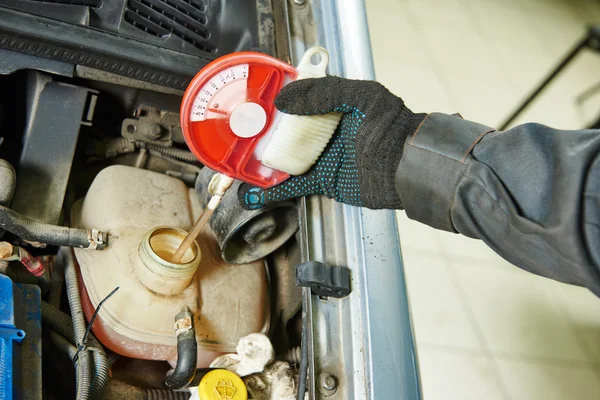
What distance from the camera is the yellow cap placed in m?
0.82

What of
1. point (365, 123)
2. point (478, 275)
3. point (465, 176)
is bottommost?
point (465, 176)

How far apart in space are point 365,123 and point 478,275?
5.24 feet

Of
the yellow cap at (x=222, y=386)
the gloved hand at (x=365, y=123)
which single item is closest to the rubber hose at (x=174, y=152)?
the gloved hand at (x=365, y=123)

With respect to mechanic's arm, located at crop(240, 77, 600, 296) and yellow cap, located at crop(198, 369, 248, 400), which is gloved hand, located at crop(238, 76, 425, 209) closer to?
mechanic's arm, located at crop(240, 77, 600, 296)

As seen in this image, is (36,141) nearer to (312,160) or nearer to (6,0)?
(6,0)

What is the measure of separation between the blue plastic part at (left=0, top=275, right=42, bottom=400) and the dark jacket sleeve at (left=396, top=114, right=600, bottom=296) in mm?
618

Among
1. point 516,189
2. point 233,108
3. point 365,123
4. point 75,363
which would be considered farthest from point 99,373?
point 516,189

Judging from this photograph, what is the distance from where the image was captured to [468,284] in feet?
7.17

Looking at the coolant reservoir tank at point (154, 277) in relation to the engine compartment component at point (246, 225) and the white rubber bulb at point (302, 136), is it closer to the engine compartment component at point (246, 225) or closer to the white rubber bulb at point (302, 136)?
the engine compartment component at point (246, 225)

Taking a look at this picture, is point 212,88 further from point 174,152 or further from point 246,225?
point 174,152

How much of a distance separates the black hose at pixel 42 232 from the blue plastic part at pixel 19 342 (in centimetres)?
9

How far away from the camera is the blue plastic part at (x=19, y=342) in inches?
27.9

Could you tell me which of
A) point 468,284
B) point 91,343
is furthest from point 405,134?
point 468,284

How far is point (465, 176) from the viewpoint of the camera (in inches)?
30.2
